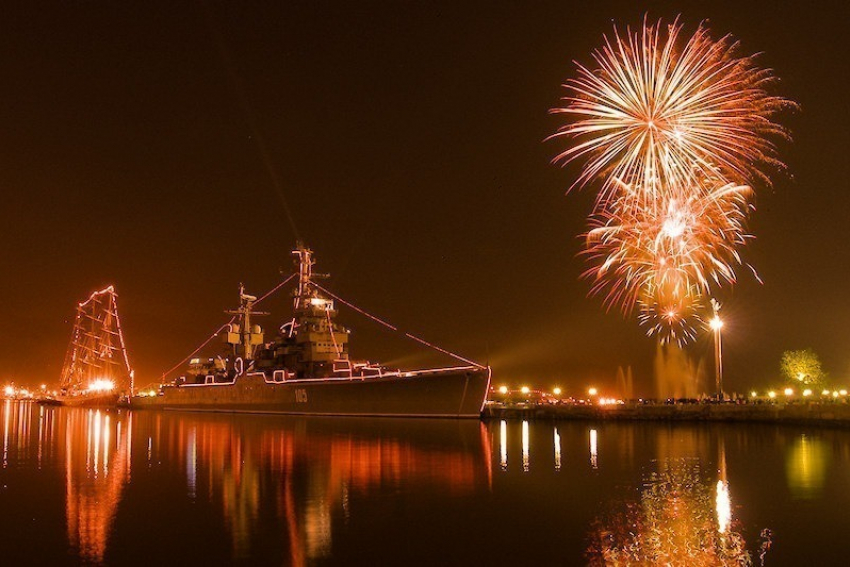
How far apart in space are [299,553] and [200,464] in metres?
13.9

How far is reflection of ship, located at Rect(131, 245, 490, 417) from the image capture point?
50.0 metres

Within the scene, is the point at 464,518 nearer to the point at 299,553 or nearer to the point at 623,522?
the point at 623,522

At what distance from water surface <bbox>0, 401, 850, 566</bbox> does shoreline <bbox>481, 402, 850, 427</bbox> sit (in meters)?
7.40

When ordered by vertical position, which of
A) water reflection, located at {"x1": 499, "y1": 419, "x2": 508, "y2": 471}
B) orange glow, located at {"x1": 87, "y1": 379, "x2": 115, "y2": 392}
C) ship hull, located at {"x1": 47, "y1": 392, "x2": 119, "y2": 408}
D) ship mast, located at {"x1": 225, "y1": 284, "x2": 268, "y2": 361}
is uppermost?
ship mast, located at {"x1": 225, "y1": 284, "x2": 268, "y2": 361}

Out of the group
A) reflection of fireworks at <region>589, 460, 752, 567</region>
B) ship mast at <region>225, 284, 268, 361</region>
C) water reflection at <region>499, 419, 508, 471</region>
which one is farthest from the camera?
ship mast at <region>225, 284, 268, 361</region>

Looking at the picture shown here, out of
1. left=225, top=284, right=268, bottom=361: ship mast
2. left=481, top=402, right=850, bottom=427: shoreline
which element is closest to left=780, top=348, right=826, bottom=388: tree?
left=481, top=402, right=850, bottom=427: shoreline

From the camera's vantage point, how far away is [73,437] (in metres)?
38.6

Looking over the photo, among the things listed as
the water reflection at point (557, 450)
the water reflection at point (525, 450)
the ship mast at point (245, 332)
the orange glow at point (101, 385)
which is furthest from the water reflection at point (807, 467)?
the orange glow at point (101, 385)

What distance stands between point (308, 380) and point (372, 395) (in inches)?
315

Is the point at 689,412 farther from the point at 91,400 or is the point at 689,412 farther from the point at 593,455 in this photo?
the point at 91,400

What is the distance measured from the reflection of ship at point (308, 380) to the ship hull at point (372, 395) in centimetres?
7

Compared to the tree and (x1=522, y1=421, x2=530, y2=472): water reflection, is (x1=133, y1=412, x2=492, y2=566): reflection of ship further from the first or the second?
the tree

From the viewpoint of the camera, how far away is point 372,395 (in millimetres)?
52781

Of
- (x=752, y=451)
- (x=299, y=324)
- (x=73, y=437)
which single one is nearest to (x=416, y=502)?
(x=752, y=451)
